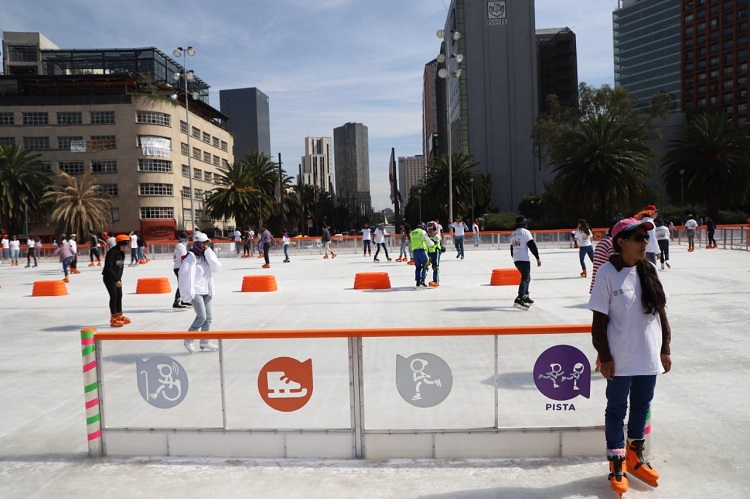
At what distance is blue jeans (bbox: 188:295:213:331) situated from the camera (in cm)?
872

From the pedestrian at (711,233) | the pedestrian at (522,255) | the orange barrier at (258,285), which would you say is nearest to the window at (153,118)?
the orange barrier at (258,285)

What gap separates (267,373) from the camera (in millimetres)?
4586

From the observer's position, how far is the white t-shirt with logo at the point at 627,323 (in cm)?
378

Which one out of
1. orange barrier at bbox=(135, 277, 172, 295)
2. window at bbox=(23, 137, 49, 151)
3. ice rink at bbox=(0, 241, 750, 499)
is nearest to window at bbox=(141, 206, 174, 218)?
window at bbox=(23, 137, 49, 151)

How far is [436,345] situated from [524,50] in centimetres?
9388

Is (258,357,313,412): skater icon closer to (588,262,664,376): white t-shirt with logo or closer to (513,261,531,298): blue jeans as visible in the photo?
(588,262,664,376): white t-shirt with logo

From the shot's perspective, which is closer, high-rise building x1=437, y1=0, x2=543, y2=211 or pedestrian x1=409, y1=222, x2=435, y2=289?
pedestrian x1=409, y1=222, x2=435, y2=289

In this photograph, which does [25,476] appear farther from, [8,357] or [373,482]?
[8,357]

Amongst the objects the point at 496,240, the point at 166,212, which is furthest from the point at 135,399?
the point at 166,212

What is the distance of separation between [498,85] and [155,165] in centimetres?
5242

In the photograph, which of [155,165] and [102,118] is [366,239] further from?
[102,118]

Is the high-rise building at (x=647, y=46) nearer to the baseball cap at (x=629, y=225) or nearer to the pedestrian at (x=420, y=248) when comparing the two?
the pedestrian at (x=420, y=248)

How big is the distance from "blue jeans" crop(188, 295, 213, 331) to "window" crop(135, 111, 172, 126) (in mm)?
62903

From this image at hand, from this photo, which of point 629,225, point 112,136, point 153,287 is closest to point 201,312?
point 629,225
